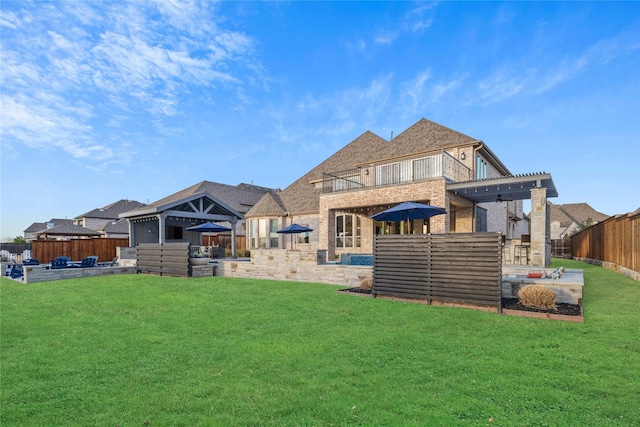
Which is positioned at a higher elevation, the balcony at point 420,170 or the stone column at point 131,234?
the balcony at point 420,170

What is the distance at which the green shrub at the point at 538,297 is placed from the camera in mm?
7184

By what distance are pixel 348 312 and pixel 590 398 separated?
454 centimetres

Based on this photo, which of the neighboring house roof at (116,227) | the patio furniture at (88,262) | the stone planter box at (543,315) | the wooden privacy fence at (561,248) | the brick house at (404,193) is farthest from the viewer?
the neighboring house roof at (116,227)

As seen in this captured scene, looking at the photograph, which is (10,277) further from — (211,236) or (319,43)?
(319,43)

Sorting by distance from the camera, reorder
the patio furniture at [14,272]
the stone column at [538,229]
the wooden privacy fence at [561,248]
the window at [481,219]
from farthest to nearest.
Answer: the wooden privacy fence at [561,248], the window at [481,219], the patio furniture at [14,272], the stone column at [538,229]

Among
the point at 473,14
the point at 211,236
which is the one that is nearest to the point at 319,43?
the point at 473,14

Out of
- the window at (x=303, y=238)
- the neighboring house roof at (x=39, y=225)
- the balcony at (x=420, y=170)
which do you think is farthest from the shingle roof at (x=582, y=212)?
the neighboring house roof at (x=39, y=225)

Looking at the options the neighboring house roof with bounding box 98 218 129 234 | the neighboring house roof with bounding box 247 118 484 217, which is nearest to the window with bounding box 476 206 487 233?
the neighboring house roof with bounding box 247 118 484 217

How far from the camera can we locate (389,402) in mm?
3297

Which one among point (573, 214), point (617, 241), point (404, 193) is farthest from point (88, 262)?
point (573, 214)

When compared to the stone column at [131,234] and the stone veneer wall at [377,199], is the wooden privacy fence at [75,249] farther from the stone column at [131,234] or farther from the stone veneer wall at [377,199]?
the stone veneer wall at [377,199]

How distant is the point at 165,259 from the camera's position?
604 inches

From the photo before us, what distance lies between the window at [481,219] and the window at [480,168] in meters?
1.87

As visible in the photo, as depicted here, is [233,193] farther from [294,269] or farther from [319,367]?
[319,367]
